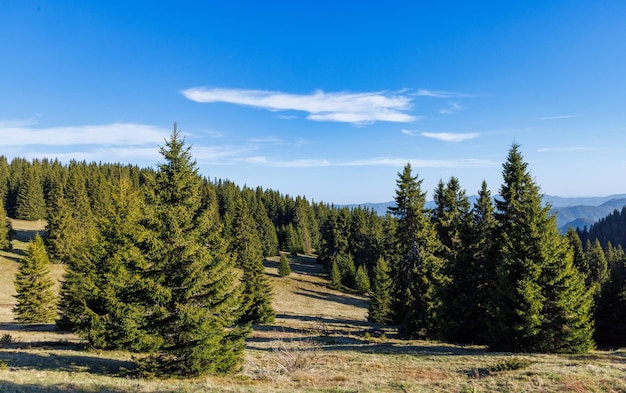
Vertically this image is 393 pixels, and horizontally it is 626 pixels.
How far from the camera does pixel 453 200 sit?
36.2 metres

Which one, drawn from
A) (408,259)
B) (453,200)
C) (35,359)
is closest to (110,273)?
(35,359)

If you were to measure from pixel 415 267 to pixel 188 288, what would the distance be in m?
21.4

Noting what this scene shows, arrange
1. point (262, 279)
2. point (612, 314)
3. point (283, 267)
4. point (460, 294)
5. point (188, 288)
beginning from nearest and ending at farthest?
point (188, 288) → point (460, 294) → point (612, 314) → point (262, 279) → point (283, 267)

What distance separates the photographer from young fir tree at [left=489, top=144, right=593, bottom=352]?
21016 millimetres

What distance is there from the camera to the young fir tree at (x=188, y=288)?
47.3 feet

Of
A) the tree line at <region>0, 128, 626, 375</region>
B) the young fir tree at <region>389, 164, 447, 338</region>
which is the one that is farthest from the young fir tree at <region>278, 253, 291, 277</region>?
the young fir tree at <region>389, 164, 447, 338</region>

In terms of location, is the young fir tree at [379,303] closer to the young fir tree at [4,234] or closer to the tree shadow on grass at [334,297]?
the tree shadow on grass at [334,297]

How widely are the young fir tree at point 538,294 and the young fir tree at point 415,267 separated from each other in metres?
7.16

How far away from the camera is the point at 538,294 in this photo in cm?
2095

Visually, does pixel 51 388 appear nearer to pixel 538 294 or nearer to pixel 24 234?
pixel 538 294

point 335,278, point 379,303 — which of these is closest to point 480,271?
point 379,303

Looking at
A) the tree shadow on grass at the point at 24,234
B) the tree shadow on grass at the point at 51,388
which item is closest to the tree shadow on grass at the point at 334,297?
the tree shadow on grass at the point at 51,388

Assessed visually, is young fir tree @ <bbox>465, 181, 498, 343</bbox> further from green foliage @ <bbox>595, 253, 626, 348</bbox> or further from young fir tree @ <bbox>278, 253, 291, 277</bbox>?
young fir tree @ <bbox>278, 253, 291, 277</bbox>

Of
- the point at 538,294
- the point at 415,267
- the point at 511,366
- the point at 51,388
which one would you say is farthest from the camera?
the point at 415,267
